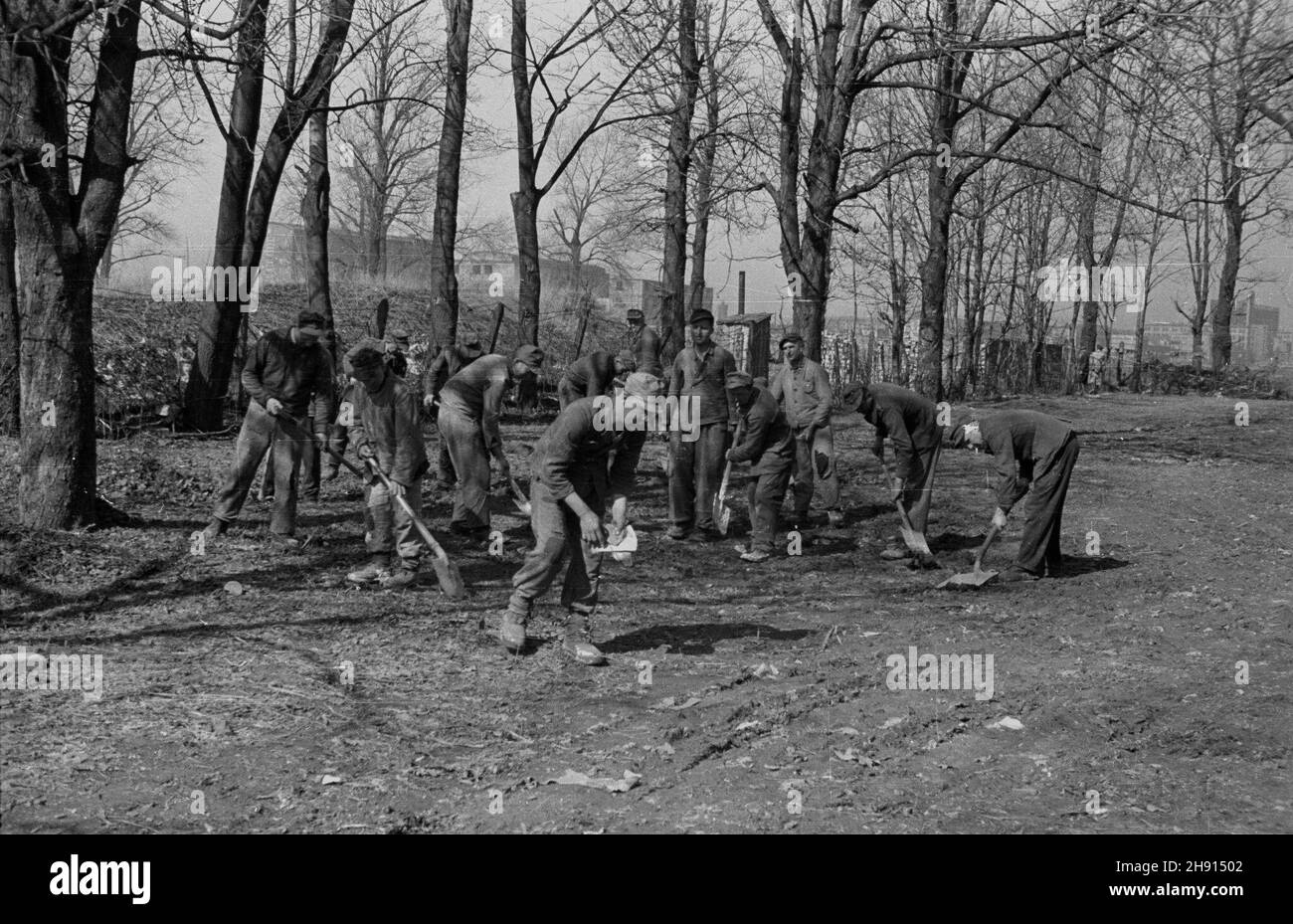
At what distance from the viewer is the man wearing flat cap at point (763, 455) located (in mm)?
11203

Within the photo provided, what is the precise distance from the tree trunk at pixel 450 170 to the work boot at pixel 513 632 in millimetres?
9792

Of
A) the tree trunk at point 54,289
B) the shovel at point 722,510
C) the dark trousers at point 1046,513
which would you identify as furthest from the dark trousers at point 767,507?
the tree trunk at point 54,289

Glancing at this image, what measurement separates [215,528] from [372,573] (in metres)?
1.78

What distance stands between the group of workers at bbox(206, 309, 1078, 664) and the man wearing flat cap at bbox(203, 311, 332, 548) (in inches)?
0.5

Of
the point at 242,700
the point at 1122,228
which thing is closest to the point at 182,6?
the point at 242,700

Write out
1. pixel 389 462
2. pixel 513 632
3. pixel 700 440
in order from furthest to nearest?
1. pixel 700 440
2. pixel 389 462
3. pixel 513 632

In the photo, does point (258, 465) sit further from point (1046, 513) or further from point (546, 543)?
point (1046, 513)

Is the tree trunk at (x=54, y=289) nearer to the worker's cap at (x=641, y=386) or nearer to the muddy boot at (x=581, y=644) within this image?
the muddy boot at (x=581, y=644)

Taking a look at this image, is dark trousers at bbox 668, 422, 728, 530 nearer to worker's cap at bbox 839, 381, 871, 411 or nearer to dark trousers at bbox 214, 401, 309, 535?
worker's cap at bbox 839, 381, 871, 411

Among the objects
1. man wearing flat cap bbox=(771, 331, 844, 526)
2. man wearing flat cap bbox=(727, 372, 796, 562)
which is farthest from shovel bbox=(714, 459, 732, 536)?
man wearing flat cap bbox=(771, 331, 844, 526)

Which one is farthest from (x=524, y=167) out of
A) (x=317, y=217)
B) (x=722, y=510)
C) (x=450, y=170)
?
(x=722, y=510)

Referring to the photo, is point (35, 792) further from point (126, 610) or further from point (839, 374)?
point (839, 374)

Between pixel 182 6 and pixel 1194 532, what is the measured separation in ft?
34.1

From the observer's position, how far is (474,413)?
10.7 metres
